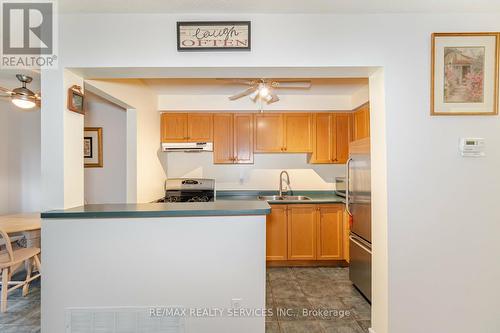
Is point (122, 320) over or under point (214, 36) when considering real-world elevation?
under

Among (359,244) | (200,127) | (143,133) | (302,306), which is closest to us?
(302,306)

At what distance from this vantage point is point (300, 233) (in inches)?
129

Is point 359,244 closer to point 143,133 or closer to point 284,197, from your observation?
point 284,197

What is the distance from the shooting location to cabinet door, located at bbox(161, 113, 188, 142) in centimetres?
357

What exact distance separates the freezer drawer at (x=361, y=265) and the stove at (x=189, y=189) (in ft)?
6.66

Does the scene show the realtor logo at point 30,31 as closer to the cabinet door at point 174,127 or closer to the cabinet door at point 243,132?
the cabinet door at point 174,127

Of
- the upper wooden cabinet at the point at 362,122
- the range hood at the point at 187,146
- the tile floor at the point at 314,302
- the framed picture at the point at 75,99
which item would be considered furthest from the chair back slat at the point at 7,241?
the upper wooden cabinet at the point at 362,122

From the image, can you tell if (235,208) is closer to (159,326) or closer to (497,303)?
(159,326)

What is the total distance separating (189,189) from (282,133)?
→ 65.8 inches

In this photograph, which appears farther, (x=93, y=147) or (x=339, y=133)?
(x=339, y=133)

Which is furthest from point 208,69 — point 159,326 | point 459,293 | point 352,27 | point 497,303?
point 497,303

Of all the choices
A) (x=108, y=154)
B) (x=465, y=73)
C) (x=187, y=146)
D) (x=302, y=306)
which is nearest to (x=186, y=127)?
(x=187, y=146)

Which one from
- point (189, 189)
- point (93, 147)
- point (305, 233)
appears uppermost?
point (93, 147)

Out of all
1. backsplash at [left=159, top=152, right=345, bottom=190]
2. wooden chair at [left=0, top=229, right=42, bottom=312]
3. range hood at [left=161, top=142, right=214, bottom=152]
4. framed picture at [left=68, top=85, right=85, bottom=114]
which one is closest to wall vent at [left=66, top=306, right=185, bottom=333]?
wooden chair at [left=0, top=229, right=42, bottom=312]
